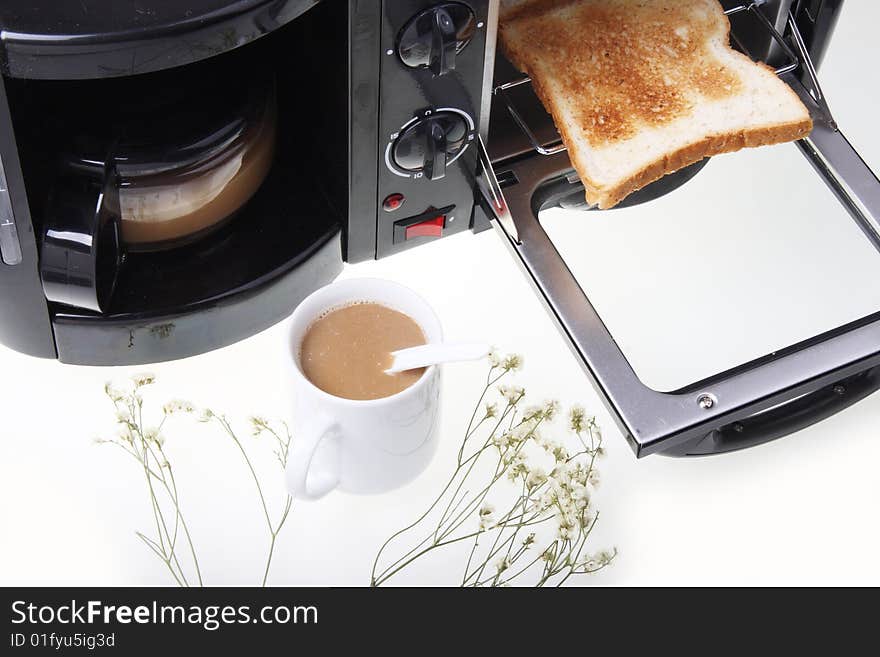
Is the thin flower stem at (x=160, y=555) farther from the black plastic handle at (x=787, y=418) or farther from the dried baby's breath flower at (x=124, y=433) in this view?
the black plastic handle at (x=787, y=418)

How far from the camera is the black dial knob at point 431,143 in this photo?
3.10 feet

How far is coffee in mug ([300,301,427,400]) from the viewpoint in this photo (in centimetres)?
91

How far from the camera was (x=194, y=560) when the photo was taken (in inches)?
38.0

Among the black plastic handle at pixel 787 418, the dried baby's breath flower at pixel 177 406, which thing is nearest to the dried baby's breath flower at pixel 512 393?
the black plastic handle at pixel 787 418

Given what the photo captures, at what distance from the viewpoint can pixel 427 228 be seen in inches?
40.7

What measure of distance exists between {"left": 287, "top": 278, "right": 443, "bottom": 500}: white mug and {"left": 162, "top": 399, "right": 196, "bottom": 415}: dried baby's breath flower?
79mm

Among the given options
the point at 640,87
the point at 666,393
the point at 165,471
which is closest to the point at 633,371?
the point at 666,393

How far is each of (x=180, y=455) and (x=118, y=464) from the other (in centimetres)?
4

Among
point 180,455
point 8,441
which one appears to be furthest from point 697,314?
point 8,441

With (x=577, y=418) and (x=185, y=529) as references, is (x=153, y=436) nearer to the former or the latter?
(x=185, y=529)

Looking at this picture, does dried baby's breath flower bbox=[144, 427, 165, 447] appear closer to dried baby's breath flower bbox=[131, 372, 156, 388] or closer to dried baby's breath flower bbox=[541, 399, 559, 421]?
dried baby's breath flower bbox=[131, 372, 156, 388]

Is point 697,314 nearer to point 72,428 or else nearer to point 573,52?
point 573,52

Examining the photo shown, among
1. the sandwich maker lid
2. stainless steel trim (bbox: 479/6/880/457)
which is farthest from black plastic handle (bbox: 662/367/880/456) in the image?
the sandwich maker lid

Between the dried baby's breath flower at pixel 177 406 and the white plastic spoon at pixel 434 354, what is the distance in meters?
0.15
